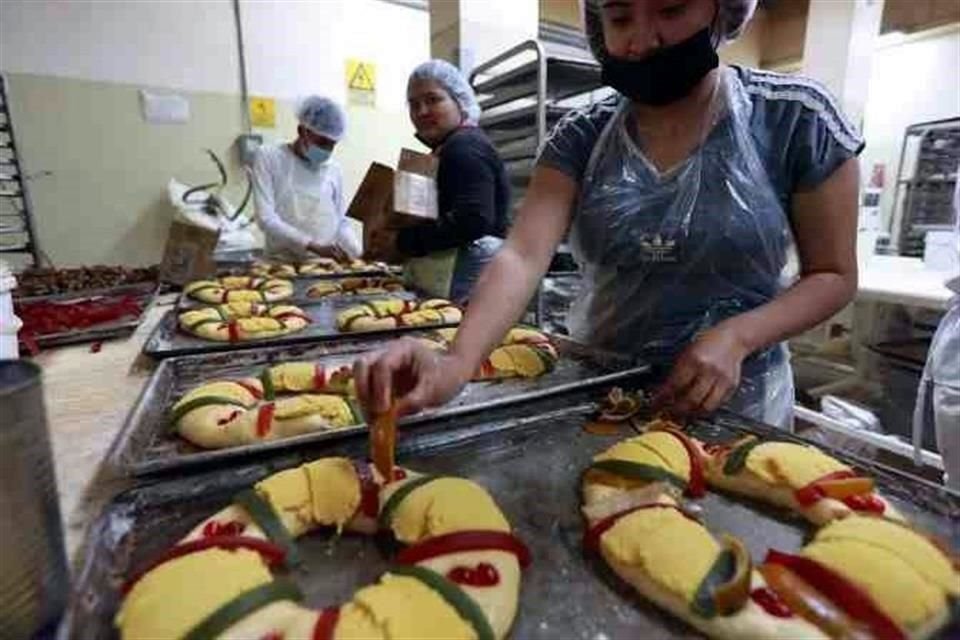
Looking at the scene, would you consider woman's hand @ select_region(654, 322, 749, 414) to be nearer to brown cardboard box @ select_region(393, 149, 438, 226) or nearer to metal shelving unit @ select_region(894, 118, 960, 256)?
brown cardboard box @ select_region(393, 149, 438, 226)

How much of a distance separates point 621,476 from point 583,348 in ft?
1.72

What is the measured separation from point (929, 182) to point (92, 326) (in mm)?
5885

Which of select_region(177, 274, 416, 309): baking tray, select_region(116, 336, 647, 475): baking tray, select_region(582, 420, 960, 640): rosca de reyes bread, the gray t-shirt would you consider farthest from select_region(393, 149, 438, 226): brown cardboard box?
A: select_region(582, 420, 960, 640): rosca de reyes bread

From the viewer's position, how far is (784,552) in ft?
1.94

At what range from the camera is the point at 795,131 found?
0.89 m

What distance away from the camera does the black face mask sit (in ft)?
3.02

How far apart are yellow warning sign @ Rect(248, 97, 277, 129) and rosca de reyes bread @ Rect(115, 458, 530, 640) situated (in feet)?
→ 12.3

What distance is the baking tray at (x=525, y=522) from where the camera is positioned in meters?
0.51

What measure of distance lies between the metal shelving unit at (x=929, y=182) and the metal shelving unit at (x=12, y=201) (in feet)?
19.3

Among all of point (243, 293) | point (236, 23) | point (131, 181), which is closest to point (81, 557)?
point (243, 293)

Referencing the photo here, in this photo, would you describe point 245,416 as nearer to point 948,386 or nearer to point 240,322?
point 240,322

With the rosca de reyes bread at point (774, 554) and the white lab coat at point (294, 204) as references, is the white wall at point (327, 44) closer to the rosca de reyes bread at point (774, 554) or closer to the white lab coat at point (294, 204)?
the white lab coat at point (294, 204)

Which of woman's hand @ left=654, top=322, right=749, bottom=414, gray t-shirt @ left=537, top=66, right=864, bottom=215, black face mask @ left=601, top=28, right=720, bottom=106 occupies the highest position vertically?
black face mask @ left=601, top=28, right=720, bottom=106

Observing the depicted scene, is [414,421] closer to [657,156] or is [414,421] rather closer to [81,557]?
[81,557]
